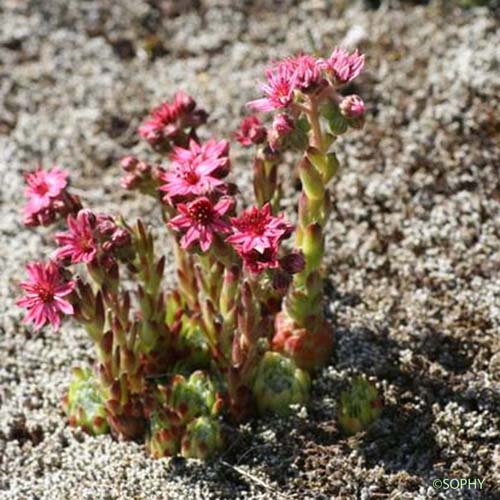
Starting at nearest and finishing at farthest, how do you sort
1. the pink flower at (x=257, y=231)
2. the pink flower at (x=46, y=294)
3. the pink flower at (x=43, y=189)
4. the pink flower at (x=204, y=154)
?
the pink flower at (x=257, y=231) < the pink flower at (x=46, y=294) < the pink flower at (x=204, y=154) < the pink flower at (x=43, y=189)

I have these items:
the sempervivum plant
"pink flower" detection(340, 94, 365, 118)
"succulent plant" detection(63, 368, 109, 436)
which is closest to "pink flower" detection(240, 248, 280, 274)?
the sempervivum plant

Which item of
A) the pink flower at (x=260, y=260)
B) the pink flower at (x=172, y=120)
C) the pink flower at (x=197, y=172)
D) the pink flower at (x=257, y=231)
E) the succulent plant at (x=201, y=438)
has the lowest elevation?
the succulent plant at (x=201, y=438)

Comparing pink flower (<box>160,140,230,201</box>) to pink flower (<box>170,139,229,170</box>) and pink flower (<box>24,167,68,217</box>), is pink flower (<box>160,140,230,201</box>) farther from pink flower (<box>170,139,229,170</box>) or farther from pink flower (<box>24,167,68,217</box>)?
pink flower (<box>24,167,68,217</box>)

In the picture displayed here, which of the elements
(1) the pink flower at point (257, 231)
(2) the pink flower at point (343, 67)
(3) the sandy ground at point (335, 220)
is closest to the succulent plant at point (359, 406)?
(3) the sandy ground at point (335, 220)

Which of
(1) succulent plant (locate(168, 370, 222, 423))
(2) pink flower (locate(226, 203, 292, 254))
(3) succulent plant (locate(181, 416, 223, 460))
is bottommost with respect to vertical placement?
(3) succulent plant (locate(181, 416, 223, 460))

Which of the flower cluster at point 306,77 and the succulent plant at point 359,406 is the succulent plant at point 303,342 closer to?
the succulent plant at point 359,406

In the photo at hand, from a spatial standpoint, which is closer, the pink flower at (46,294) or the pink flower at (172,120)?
the pink flower at (46,294)

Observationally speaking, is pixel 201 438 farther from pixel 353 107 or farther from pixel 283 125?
pixel 353 107

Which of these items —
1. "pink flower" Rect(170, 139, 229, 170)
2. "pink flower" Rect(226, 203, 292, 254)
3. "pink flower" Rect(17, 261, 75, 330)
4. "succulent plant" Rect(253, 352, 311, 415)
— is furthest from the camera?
"succulent plant" Rect(253, 352, 311, 415)

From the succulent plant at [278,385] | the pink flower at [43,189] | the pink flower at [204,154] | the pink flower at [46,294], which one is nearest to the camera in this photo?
the pink flower at [46,294]
